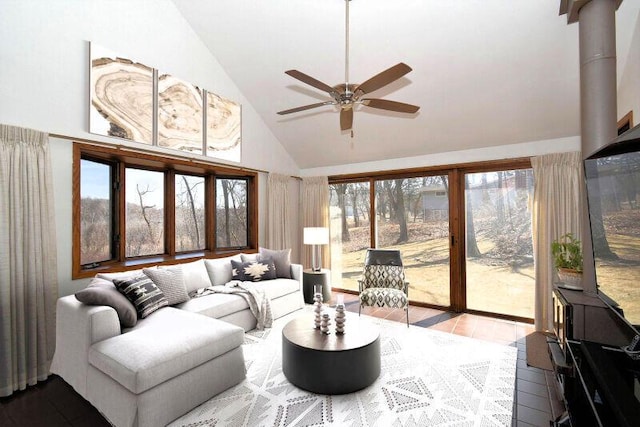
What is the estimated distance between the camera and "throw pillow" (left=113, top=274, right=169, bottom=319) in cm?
263

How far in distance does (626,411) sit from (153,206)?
4.57 metres

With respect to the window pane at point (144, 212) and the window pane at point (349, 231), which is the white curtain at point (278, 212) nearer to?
the window pane at point (349, 231)

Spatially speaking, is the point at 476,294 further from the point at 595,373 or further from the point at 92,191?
the point at 92,191

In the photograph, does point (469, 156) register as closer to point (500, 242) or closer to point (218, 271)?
point (500, 242)

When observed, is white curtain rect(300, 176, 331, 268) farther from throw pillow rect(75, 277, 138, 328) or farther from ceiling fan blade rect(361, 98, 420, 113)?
throw pillow rect(75, 277, 138, 328)

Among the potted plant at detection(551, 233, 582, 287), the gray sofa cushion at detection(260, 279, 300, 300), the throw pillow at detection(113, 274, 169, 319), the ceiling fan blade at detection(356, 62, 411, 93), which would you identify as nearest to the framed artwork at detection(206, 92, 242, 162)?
the gray sofa cushion at detection(260, 279, 300, 300)

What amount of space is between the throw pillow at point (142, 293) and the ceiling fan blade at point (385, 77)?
2.56m

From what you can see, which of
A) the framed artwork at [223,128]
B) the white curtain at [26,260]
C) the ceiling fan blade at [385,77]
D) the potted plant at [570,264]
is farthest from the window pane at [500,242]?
the white curtain at [26,260]

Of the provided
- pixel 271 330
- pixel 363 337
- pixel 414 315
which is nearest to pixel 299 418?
pixel 363 337

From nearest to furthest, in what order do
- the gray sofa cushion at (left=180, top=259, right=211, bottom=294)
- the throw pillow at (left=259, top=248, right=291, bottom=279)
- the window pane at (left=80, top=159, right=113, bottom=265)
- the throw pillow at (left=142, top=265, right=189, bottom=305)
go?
the throw pillow at (left=142, top=265, right=189, bottom=305) → the window pane at (left=80, top=159, right=113, bottom=265) → the gray sofa cushion at (left=180, top=259, right=211, bottom=294) → the throw pillow at (left=259, top=248, right=291, bottom=279)

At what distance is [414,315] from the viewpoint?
419 centimetres

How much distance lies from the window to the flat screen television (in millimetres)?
4118

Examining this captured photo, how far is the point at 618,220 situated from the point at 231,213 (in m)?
4.55

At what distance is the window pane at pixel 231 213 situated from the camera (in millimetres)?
4820
